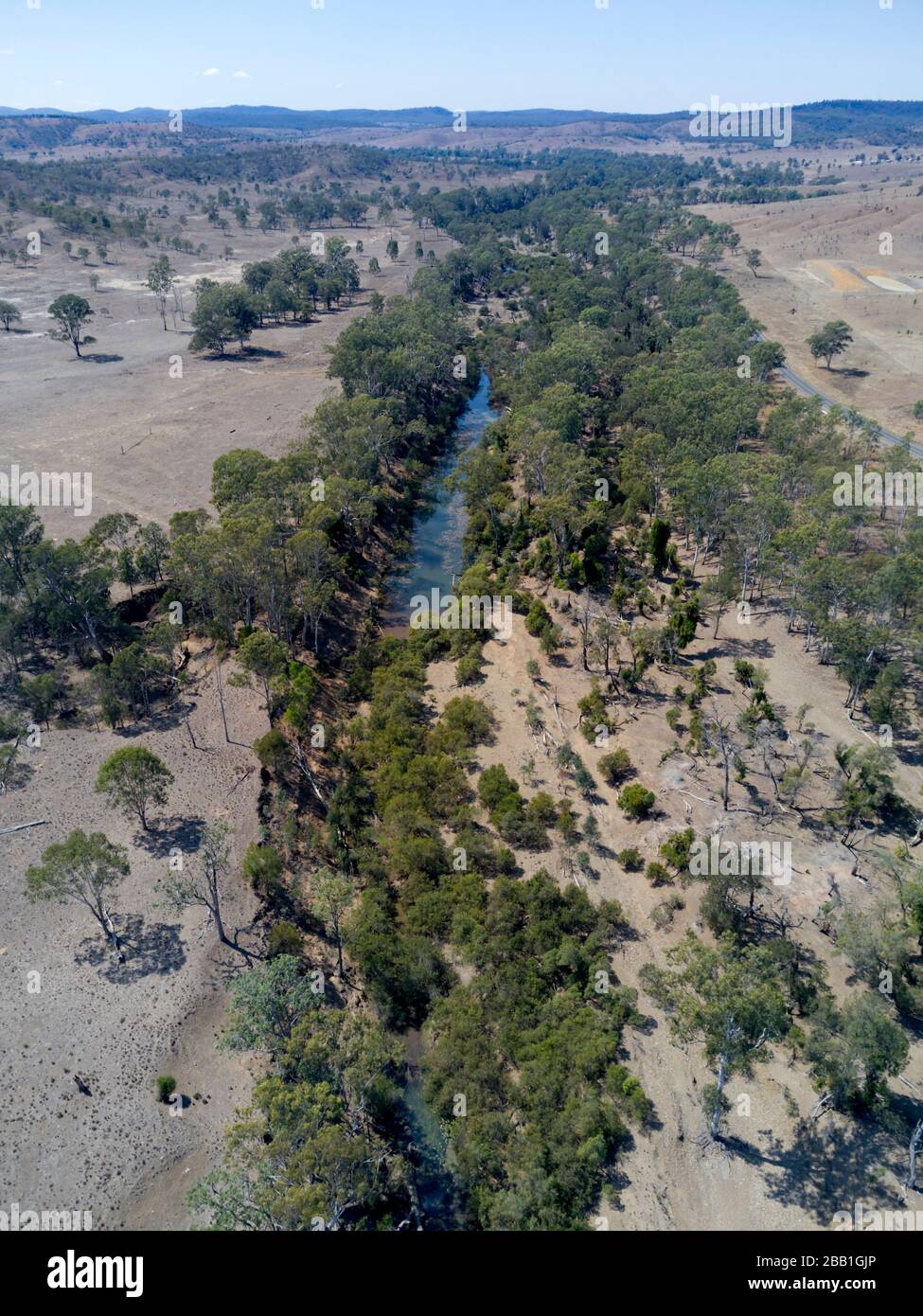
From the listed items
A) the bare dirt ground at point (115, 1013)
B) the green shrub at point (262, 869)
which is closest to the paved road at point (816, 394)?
the green shrub at point (262, 869)

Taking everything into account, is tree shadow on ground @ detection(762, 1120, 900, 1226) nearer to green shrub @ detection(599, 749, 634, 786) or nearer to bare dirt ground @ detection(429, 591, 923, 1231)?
bare dirt ground @ detection(429, 591, 923, 1231)

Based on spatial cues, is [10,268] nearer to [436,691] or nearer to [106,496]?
[106,496]

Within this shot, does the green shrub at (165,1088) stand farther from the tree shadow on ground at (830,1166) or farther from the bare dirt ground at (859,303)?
the bare dirt ground at (859,303)

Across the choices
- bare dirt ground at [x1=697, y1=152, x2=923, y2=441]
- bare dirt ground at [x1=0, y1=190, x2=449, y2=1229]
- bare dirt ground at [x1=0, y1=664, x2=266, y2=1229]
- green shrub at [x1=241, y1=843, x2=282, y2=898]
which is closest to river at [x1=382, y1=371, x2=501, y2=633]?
bare dirt ground at [x1=0, y1=190, x2=449, y2=1229]

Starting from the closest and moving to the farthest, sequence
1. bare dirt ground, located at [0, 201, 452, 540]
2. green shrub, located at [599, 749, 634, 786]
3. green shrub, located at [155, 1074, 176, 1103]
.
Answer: green shrub, located at [155, 1074, 176, 1103] < green shrub, located at [599, 749, 634, 786] < bare dirt ground, located at [0, 201, 452, 540]

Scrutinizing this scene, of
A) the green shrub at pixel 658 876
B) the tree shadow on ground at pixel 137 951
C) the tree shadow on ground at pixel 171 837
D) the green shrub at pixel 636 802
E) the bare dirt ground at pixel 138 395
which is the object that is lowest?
the tree shadow on ground at pixel 137 951
